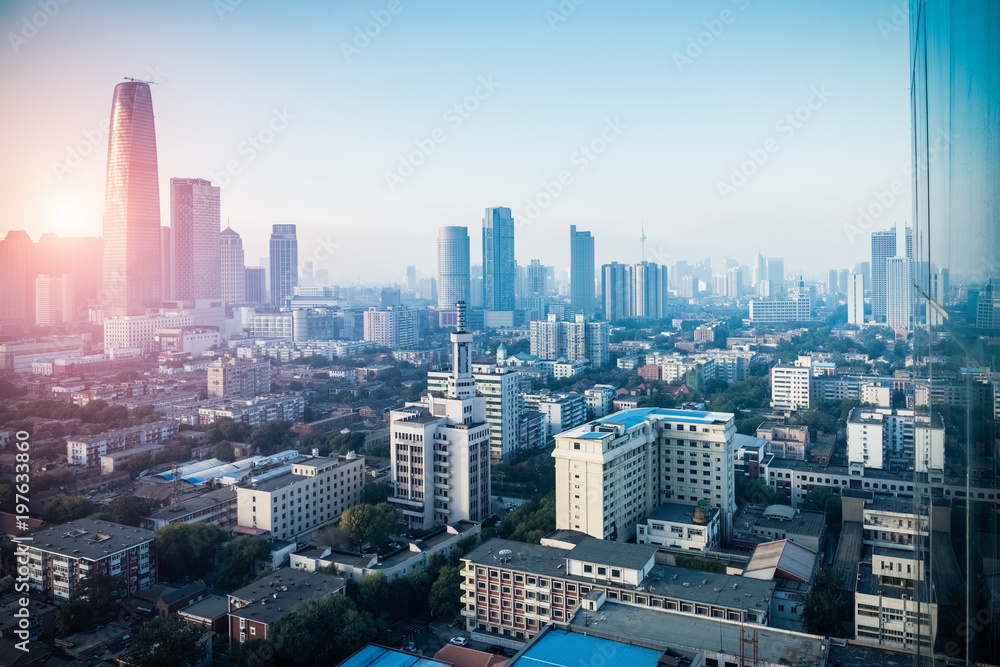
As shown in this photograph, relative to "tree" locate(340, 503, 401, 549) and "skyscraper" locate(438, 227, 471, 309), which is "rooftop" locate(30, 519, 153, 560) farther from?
"skyscraper" locate(438, 227, 471, 309)

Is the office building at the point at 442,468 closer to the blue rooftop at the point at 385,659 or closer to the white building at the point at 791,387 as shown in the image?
the blue rooftop at the point at 385,659

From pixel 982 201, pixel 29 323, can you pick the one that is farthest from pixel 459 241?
pixel 982 201

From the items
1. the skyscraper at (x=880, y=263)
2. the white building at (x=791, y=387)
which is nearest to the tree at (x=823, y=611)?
the white building at (x=791, y=387)

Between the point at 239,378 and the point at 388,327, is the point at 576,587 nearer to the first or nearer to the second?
the point at 239,378

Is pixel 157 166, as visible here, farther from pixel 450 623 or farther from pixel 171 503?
pixel 450 623

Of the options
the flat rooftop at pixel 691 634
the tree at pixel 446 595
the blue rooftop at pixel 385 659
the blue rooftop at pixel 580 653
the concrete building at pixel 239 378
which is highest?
the concrete building at pixel 239 378

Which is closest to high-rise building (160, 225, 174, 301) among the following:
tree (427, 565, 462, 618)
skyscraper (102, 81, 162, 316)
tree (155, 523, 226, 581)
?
skyscraper (102, 81, 162, 316)
